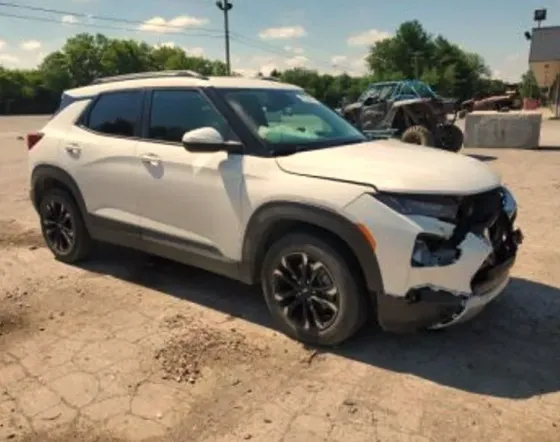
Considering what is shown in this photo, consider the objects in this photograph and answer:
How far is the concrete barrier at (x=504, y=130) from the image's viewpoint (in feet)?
50.0

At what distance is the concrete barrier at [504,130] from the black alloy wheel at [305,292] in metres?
13.2

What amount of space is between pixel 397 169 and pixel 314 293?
95cm

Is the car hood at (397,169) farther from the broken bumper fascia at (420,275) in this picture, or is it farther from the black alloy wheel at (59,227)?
the black alloy wheel at (59,227)

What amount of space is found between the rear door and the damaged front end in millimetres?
2328

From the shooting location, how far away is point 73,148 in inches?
→ 206

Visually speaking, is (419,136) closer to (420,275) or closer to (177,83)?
(177,83)

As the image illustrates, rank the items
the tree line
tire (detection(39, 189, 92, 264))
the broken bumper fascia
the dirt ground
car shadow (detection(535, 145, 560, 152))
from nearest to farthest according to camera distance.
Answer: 1. the dirt ground
2. the broken bumper fascia
3. tire (detection(39, 189, 92, 264))
4. car shadow (detection(535, 145, 560, 152))
5. the tree line

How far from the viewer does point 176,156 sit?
4352 mm

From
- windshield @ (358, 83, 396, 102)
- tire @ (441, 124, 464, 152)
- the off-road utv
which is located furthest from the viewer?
windshield @ (358, 83, 396, 102)

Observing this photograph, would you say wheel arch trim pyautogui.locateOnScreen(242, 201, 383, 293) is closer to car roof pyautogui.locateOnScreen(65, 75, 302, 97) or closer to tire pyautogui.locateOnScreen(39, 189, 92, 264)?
car roof pyautogui.locateOnScreen(65, 75, 302, 97)

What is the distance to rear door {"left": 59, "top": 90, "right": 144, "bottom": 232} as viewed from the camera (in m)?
4.78

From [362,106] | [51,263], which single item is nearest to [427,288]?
[51,263]

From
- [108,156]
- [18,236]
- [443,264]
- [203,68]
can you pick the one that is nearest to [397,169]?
[443,264]

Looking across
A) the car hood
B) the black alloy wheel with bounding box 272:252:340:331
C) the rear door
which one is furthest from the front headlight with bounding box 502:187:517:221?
the rear door
